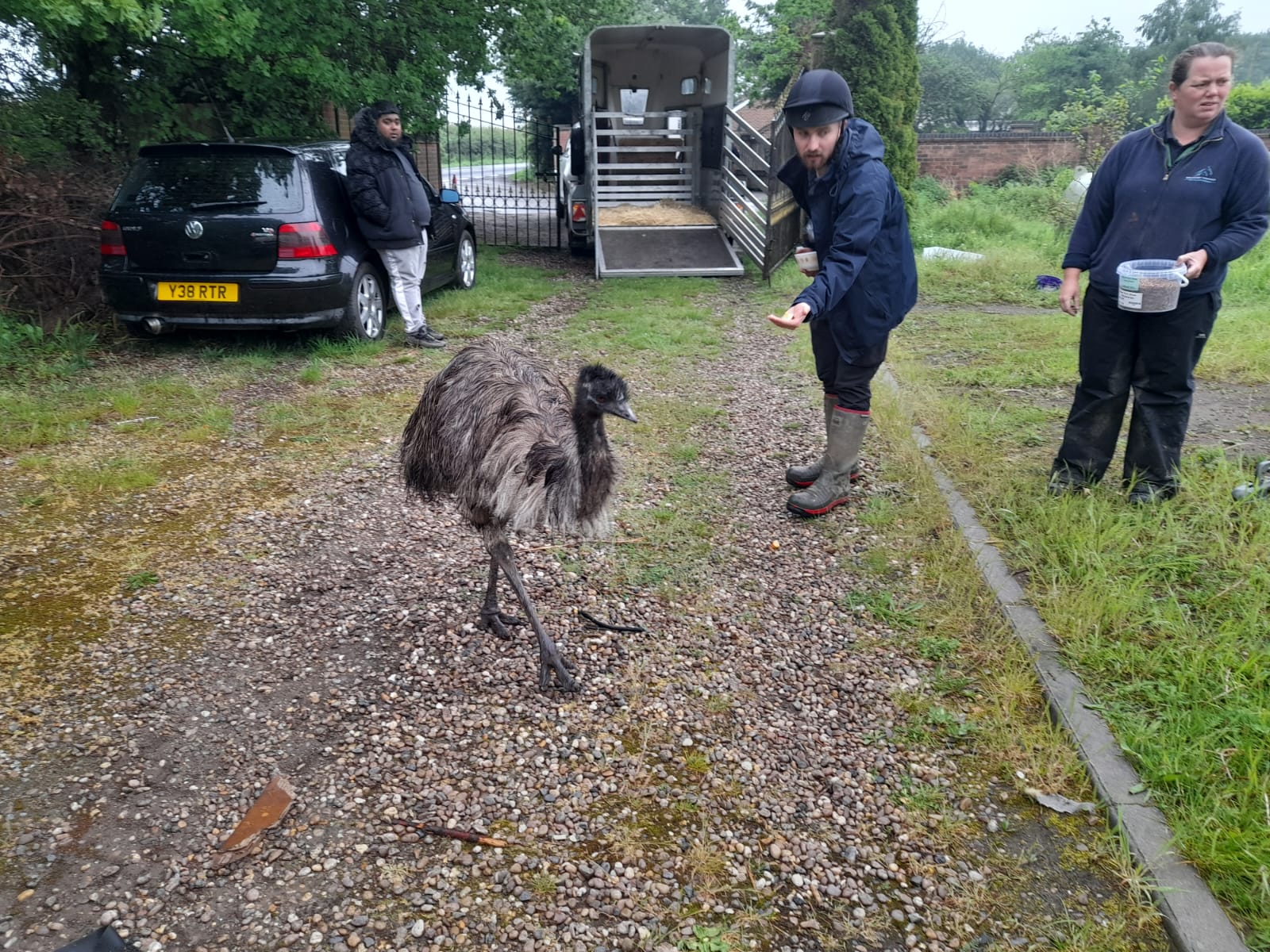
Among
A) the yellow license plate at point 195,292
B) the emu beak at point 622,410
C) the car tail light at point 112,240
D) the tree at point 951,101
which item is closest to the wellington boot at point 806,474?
the emu beak at point 622,410

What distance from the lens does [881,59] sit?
1602 centimetres

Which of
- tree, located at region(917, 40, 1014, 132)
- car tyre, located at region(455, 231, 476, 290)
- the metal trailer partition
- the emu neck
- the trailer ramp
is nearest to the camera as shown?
the emu neck

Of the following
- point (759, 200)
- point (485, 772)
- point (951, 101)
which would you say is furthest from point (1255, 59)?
point (485, 772)

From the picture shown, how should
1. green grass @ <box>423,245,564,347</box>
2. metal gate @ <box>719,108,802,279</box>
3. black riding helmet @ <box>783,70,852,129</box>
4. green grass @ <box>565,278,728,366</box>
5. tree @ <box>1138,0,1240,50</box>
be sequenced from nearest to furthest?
black riding helmet @ <box>783,70,852,129</box>
green grass @ <box>565,278,728,366</box>
green grass @ <box>423,245,564,347</box>
metal gate @ <box>719,108,802,279</box>
tree @ <box>1138,0,1240,50</box>

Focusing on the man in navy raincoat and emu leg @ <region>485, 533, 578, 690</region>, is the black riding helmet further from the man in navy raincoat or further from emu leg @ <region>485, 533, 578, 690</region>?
emu leg @ <region>485, 533, 578, 690</region>

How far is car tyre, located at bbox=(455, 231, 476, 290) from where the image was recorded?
11.6 meters

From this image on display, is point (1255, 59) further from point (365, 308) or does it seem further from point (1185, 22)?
point (365, 308)

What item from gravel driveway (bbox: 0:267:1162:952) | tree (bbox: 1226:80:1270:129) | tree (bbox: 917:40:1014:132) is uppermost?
tree (bbox: 917:40:1014:132)

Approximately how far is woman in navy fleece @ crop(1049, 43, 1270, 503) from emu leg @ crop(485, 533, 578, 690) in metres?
3.26

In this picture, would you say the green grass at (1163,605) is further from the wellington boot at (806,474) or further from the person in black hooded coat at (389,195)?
the person in black hooded coat at (389,195)

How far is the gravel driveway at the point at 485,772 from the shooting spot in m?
2.70

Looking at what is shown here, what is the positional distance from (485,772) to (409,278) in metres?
6.59

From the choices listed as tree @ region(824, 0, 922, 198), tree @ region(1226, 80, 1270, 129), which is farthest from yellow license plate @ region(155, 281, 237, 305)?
tree @ region(1226, 80, 1270, 129)

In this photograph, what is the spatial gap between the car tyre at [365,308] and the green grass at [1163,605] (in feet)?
17.7
